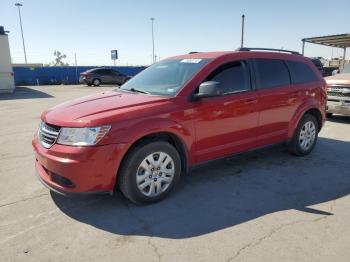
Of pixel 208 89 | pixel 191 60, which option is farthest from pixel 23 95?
pixel 208 89

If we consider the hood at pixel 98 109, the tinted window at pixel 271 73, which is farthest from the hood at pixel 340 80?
the hood at pixel 98 109

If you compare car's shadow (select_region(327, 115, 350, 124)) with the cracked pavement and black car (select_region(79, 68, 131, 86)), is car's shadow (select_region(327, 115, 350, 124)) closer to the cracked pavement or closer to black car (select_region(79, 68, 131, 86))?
the cracked pavement

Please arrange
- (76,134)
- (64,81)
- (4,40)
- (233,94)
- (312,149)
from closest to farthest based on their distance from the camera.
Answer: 1. (76,134)
2. (233,94)
3. (312,149)
4. (4,40)
5. (64,81)

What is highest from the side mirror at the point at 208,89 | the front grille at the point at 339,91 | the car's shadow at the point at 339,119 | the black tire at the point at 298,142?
the side mirror at the point at 208,89

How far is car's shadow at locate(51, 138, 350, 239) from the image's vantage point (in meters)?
3.45

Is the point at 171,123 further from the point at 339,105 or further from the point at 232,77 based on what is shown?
the point at 339,105

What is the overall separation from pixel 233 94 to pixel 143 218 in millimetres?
2109

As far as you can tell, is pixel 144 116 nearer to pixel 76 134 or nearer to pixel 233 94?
pixel 76 134

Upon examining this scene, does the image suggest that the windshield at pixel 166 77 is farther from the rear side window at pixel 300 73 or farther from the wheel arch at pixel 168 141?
the rear side window at pixel 300 73

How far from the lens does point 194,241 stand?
10.2 ft

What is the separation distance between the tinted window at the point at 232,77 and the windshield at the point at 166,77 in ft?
0.81

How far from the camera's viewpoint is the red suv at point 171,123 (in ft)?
11.2

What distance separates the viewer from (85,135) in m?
3.39

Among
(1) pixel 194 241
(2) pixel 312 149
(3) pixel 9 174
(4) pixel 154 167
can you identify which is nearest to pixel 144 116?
(4) pixel 154 167
